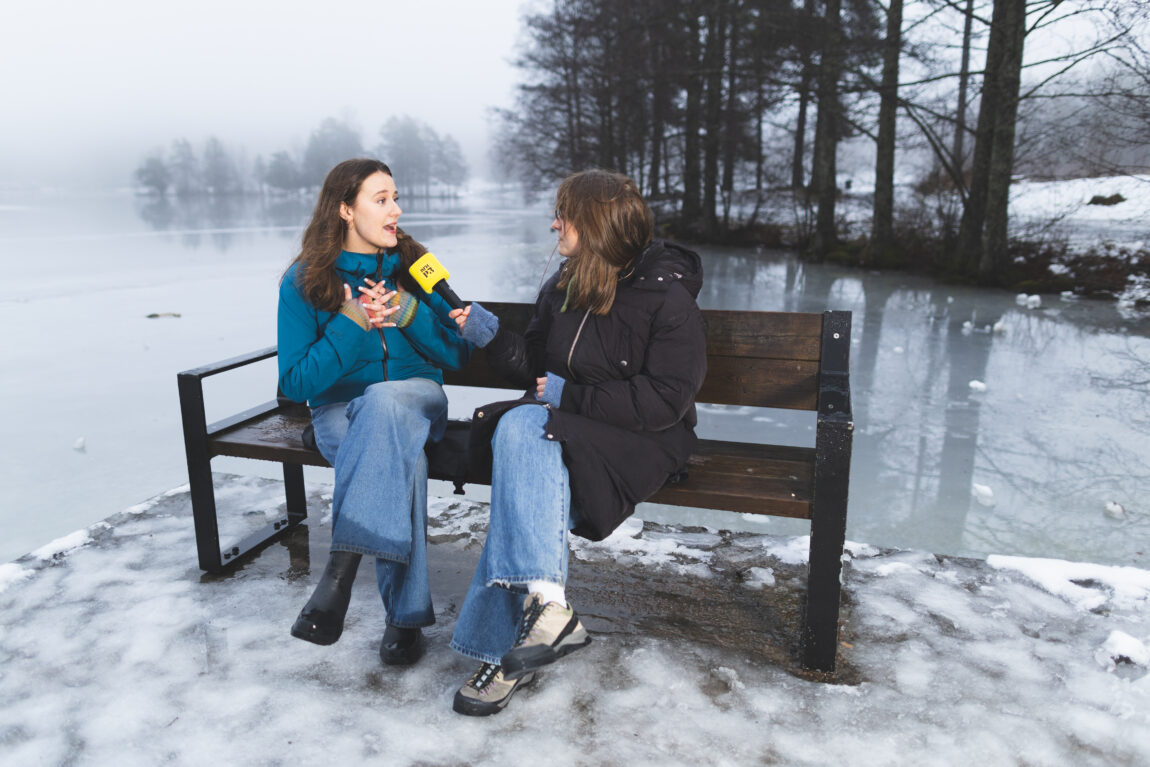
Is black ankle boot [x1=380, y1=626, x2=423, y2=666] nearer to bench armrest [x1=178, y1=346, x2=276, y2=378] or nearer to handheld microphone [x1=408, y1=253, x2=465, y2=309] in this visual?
handheld microphone [x1=408, y1=253, x2=465, y2=309]

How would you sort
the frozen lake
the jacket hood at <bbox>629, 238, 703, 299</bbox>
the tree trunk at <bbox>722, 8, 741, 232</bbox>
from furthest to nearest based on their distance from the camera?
the tree trunk at <bbox>722, 8, 741, 232</bbox> → the frozen lake → the jacket hood at <bbox>629, 238, 703, 299</bbox>

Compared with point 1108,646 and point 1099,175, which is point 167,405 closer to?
point 1108,646

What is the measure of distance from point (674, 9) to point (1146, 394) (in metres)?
15.5

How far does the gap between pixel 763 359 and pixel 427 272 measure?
1.13m

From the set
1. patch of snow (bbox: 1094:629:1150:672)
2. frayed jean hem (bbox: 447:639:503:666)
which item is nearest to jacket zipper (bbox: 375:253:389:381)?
frayed jean hem (bbox: 447:639:503:666)

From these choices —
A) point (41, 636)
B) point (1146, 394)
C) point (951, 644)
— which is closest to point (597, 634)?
point (951, 644)

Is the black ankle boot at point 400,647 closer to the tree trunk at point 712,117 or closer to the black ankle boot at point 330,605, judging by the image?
the black ankle boot at point 330,605

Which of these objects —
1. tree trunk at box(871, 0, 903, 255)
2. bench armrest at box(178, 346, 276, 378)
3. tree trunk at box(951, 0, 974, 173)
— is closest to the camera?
bench armrest at box(178, 346, 276, 378)

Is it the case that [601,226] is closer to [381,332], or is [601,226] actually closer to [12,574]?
[381,332]

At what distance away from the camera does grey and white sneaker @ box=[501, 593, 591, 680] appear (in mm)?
2023

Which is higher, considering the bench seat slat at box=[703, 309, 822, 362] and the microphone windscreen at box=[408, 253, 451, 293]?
the microphone windscreen at box=[408, 253, 451, 293]

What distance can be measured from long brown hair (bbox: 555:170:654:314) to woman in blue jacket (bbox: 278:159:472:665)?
0.60 metres

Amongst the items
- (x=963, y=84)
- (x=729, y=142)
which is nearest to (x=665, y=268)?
(x=963, y=84)

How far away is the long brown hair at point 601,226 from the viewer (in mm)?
2492
